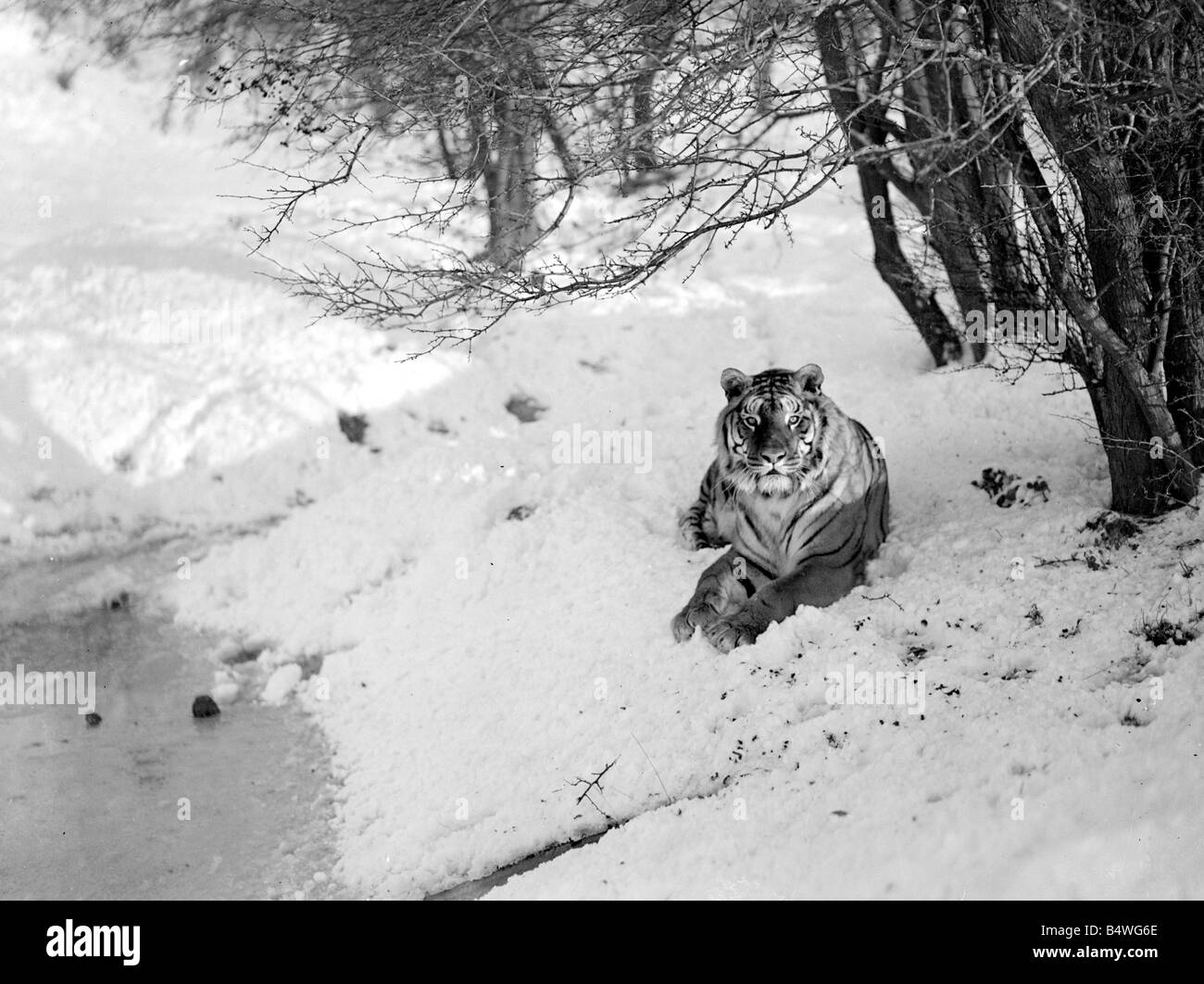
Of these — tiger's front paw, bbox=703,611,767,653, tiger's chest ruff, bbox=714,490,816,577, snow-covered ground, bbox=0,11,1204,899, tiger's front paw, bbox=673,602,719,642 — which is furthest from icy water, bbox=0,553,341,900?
tiger's chest ruff, bbox=714,490,816,577

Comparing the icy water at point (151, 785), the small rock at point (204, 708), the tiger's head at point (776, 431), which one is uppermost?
the tiger's head at point (776, 431)

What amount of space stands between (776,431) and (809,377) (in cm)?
40

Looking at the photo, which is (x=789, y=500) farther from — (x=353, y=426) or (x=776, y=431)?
(x=353, y=426)

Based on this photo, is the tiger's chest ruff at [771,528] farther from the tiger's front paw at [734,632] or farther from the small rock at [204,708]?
the small rock at [204,708]

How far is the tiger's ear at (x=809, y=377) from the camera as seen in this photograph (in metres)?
6.45

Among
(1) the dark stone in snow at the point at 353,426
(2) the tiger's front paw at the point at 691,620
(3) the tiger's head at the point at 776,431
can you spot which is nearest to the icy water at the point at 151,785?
(2) the tiger's front paw at the point at 691,620

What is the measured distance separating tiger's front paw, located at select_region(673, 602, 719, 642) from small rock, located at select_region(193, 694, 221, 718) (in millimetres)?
2557

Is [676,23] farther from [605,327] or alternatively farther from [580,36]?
[605,327]

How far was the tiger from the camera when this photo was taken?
6188mm

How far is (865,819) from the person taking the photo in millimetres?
4211

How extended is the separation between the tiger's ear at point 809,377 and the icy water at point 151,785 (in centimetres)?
310

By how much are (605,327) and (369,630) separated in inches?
166

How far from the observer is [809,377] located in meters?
6.46
